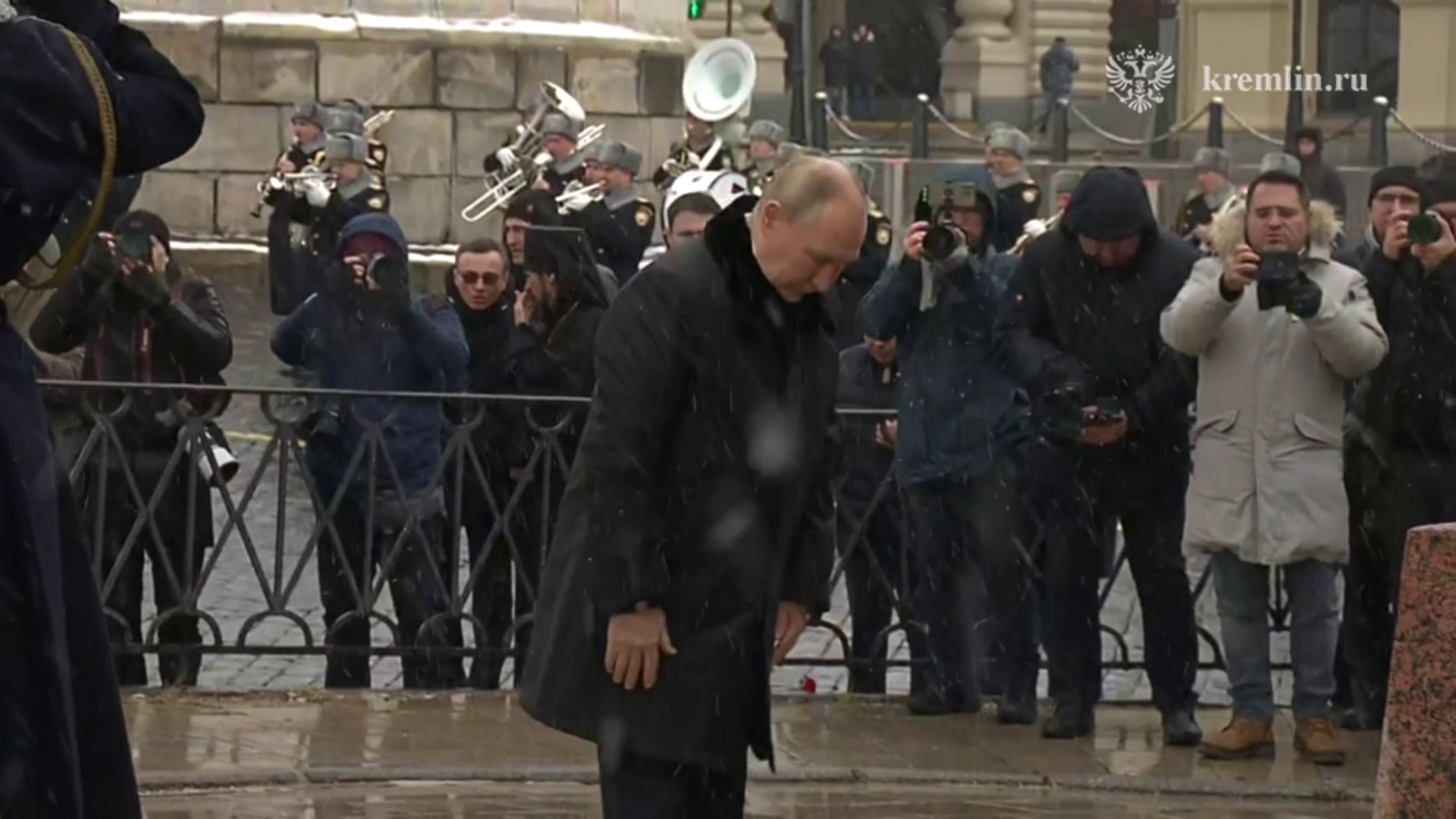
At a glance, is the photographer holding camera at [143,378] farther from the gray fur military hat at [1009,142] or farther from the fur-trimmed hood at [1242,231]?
the gray fur military hat at [1009,142]

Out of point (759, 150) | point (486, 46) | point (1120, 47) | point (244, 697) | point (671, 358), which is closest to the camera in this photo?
point (671, 358)

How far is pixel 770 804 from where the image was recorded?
28.7 feet

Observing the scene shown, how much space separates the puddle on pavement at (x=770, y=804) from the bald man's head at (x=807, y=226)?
301 centimetres

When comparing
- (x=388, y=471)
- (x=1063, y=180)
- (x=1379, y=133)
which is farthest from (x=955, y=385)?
(x=1379, y=133)

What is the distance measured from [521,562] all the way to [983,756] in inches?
69.5

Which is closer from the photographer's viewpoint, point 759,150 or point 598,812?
point 598,812

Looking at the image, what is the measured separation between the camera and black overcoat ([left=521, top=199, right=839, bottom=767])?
5777 millimetres

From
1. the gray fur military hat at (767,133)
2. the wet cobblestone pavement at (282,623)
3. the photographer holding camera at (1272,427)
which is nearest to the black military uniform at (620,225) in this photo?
the gray fur military hat at (767,133)

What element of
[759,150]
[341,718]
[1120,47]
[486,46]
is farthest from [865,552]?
[1120,47]

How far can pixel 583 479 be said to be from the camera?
582cm

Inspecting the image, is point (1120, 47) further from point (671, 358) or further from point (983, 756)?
point (671, 358)

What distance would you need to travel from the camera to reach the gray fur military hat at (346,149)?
2116cm

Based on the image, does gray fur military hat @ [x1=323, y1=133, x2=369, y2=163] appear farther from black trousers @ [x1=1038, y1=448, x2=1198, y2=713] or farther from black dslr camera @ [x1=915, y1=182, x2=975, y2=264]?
black trousers @ [x1=1038, y1=448, x2=1198, y2=713]

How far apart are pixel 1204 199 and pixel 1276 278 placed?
46.0 feet
